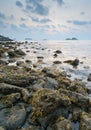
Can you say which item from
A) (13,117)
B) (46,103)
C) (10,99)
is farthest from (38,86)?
(13,117)

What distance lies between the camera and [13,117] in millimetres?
9867

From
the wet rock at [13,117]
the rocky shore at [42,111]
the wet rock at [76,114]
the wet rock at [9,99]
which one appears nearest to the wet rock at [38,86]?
the rocky shore at [42,111]

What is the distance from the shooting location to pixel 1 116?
10117mm

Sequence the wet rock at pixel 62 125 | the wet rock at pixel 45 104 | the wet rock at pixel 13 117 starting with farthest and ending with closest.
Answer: the wet rock at pixel 45 104, the wet rock at pixel 13 117, the wet rock at pixel 62 125

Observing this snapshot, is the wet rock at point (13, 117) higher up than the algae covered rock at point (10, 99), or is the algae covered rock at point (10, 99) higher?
the algae covered rock at point (10, 99)

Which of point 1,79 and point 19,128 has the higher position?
point 1,79

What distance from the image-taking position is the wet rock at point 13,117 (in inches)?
372

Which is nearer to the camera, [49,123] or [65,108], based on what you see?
[49,123]

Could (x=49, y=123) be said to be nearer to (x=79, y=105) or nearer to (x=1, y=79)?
(x=79, y=105)

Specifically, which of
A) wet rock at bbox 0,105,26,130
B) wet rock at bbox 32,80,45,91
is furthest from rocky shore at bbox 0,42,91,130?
wet rock at bbox 32,80,45,91

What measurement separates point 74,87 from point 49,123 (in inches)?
249

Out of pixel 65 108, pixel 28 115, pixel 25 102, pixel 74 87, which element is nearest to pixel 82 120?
pixel 65 108

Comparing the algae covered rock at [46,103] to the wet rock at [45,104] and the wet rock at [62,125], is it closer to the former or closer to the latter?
the wet rock at [45,104]

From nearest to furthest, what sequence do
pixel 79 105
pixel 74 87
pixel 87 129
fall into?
pixel 87 129 < pixel 79 105 < pixel 74 87
